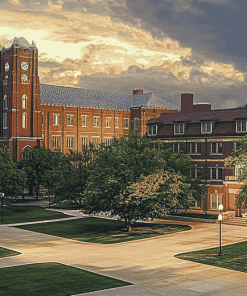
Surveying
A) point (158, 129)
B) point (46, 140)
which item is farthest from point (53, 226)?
point (46, 140)

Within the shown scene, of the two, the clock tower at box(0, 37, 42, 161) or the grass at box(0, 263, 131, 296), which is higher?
the clock tower at box(0, 37, 42, 161)

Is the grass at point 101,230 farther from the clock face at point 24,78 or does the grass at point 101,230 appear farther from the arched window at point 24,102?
the clock face at point 24,78

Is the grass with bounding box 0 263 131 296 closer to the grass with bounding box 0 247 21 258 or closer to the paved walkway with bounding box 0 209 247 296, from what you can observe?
the paved walkway with bounding box 0 209 247 296

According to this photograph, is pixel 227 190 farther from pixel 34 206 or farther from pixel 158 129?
pixel 34 206

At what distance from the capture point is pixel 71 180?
2697 inches

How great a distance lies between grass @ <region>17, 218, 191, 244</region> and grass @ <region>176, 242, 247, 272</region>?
31.3 feet

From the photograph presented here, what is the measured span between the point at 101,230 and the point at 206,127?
2224cm

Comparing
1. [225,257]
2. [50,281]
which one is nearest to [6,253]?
[50,281]

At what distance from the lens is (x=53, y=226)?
56281 mm

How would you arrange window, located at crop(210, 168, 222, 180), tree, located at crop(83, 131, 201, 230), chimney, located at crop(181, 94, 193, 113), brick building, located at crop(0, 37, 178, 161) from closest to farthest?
1. tree, located at crop(83, 131, 201, 230)
2. window, located at crop(210, 168, 222, 180)
3. chimney, located at crop(181, 94, 193, 113)
4. brick building, located at crop(0, 37, 178, 161)

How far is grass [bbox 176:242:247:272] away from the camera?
33.0 metres

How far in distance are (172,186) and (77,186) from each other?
74.6 feet

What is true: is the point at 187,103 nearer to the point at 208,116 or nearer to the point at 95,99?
the point at 208,116

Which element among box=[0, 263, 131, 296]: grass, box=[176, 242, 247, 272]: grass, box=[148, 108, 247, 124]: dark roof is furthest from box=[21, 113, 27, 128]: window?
box=[0, 263, 131, 296]: grass
